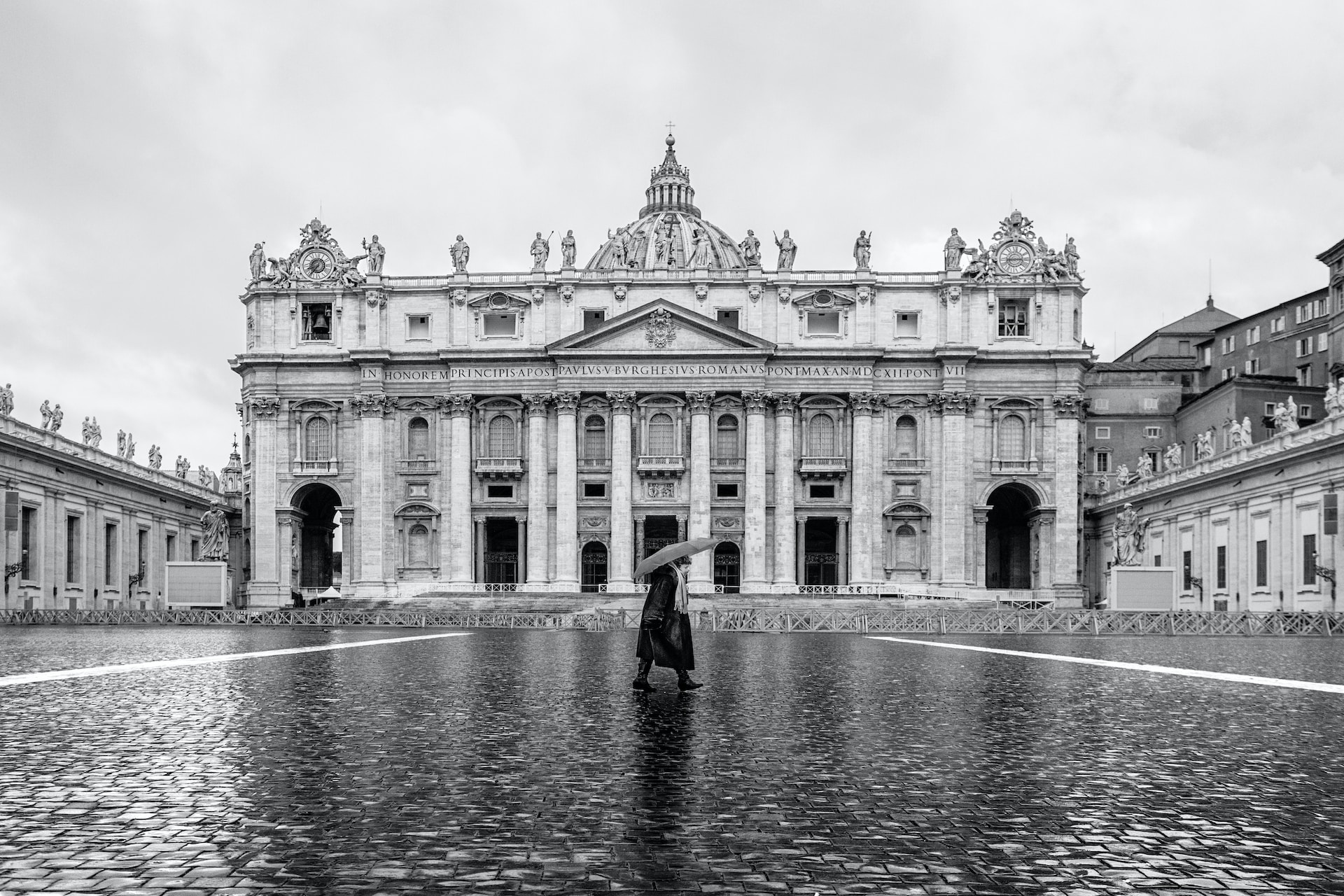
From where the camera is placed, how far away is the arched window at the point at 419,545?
7281 centimetres

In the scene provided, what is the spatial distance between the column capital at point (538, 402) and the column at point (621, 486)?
330cm

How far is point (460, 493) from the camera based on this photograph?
71.8m

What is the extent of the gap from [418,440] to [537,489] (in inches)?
294

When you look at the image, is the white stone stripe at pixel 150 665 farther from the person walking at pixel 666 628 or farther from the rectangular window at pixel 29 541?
the rectangular window at pixel 29 541

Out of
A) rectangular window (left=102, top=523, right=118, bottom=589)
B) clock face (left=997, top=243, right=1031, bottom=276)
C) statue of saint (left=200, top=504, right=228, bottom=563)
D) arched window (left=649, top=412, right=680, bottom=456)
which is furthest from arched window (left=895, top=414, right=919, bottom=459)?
rectangular window (left=102, top=523, right=118, bottom=589)

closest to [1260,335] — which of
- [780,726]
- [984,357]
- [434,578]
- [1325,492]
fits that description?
[984,357]

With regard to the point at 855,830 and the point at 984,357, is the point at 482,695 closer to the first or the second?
the point at 855,830

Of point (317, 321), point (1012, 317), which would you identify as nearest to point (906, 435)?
point (1012, 317)

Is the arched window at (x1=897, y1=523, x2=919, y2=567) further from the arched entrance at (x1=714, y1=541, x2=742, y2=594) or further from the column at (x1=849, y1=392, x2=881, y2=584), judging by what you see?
the arched entrance at (x1=714, y1=541, x2=742, y2=594)

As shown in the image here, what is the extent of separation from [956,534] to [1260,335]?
23957 mm

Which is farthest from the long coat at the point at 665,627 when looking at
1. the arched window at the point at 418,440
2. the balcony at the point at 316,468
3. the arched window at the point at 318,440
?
the arched window at the point at 318,440

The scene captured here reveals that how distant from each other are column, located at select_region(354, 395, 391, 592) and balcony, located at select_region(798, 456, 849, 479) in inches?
890

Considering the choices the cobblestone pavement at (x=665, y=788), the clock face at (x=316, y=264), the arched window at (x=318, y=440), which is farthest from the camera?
the clock face at (x=316, y=264)

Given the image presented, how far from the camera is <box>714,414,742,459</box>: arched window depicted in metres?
72.1
